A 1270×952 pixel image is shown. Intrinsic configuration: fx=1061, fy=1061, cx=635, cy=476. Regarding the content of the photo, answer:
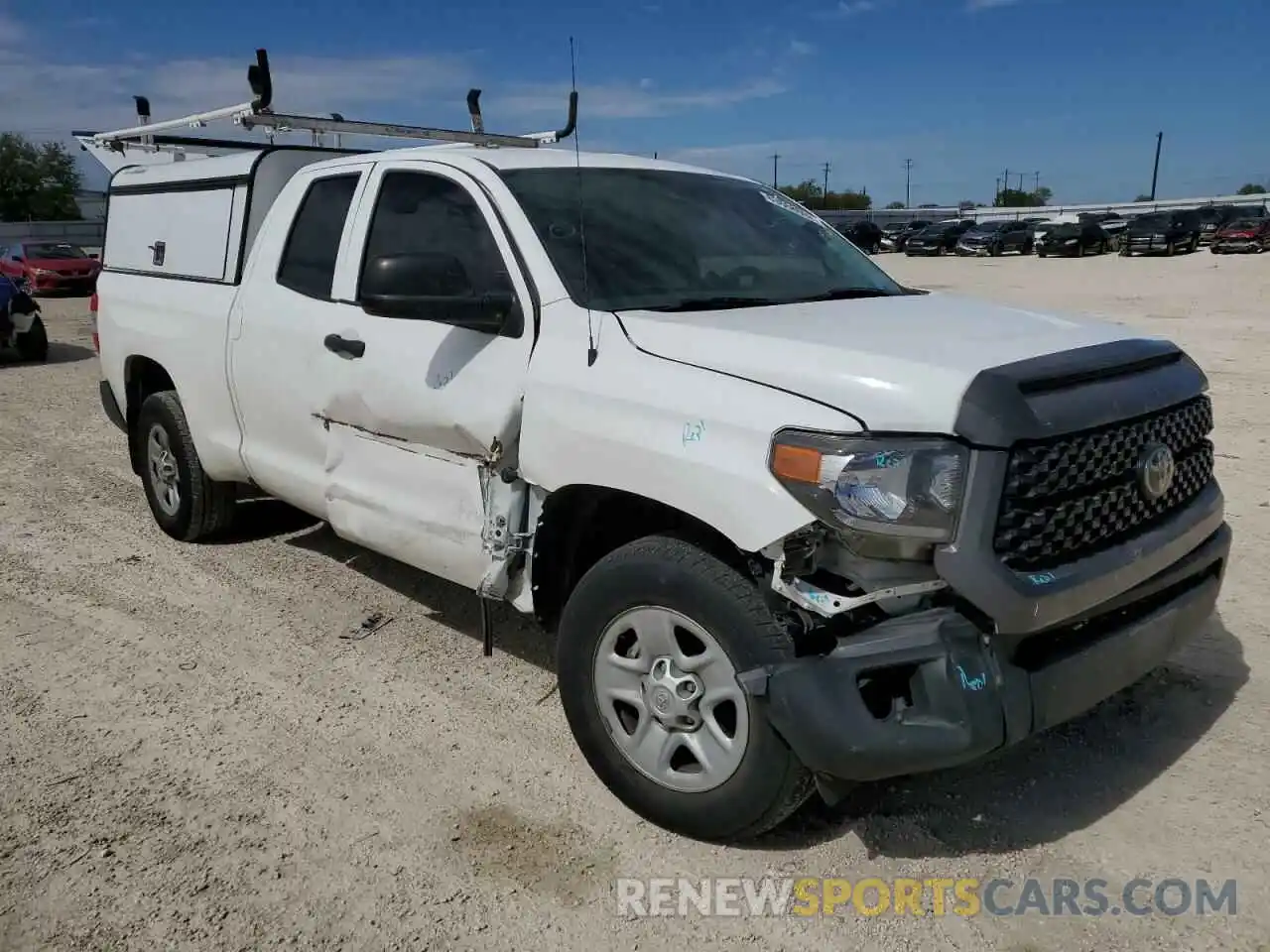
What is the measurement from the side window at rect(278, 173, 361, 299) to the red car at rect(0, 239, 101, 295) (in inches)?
843

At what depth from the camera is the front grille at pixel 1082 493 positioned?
2672 mm

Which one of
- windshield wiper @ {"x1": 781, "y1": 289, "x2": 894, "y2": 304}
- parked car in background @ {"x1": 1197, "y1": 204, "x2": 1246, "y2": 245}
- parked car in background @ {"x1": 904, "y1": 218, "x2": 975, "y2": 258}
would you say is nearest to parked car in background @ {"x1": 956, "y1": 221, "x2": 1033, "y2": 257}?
parked car in background @ {"x1": 904, "y1": 218, "x2": 975, "y2": 258}

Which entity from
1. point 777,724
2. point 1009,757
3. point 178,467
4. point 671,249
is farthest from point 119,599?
point 1009,757

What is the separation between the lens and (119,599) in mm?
5129

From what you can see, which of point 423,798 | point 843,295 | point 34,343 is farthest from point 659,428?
point 34,343

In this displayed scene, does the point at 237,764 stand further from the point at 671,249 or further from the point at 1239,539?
the point at 1239,539

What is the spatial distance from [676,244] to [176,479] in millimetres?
3451

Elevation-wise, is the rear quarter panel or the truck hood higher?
the truck hood

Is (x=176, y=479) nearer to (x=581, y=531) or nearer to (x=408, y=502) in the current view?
(x=408, y=502)

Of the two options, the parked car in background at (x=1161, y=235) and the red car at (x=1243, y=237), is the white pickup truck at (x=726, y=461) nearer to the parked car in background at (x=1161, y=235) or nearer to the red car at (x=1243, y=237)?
the parked car in background at (x=1161, y=235)

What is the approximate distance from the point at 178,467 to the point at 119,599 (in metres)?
0.88

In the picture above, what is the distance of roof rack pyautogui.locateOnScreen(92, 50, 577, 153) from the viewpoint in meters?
5.33

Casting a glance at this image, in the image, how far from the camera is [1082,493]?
2836 mm

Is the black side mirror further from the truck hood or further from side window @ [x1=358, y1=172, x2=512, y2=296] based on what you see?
the truck hood
